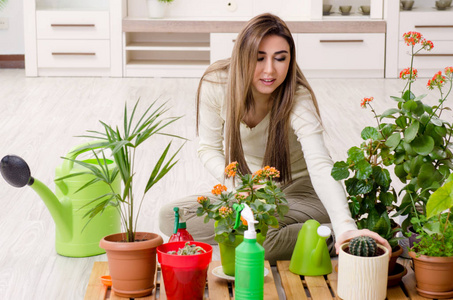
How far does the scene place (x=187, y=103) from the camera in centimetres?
499

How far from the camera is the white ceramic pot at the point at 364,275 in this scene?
160 cm

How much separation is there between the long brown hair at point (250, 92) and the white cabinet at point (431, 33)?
420 centimetres

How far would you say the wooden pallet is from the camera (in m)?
1.69

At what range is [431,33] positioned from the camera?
607 cm

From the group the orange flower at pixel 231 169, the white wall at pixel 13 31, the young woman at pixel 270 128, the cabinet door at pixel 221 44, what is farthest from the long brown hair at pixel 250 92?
the white wall at pixel 13 31

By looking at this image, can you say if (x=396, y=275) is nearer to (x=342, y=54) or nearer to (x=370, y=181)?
(x=370, y=181)

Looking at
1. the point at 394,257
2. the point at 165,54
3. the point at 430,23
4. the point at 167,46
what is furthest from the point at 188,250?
the point at 165,54

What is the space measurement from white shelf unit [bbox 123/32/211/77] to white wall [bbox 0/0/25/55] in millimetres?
1035

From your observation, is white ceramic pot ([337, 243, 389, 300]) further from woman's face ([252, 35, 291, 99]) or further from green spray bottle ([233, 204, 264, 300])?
woman's face ([252, 35, 291, 99])

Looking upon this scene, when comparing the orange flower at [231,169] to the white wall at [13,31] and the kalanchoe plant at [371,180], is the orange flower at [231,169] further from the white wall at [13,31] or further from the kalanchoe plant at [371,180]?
the white wall at [13,31]

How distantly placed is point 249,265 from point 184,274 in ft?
0.52

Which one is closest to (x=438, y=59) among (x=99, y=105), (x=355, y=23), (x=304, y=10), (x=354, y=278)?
(x=355, y=23)

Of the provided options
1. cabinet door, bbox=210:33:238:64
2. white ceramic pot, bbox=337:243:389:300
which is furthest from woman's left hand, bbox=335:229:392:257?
cabinet door, bbox=210:33:238:64

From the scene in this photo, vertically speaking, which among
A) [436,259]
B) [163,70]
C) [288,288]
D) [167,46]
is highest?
[167,46]
